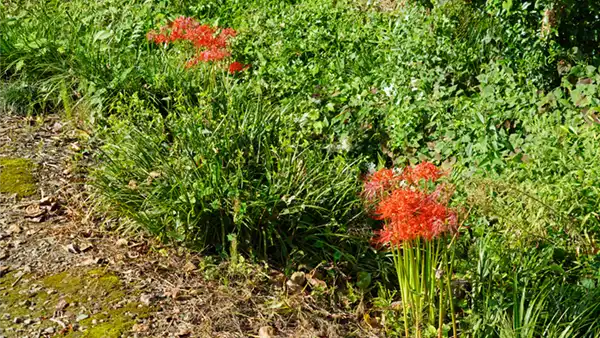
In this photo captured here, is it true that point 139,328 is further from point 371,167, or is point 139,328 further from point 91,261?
point 371,167

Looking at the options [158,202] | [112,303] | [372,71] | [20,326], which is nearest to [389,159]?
[372,71]

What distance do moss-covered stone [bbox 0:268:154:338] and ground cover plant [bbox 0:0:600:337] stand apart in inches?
20.5

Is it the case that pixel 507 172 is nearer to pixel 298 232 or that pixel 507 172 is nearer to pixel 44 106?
pixel 298 232

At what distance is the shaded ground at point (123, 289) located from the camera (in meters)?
4.35

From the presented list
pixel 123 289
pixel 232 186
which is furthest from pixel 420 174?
pixel 123 289

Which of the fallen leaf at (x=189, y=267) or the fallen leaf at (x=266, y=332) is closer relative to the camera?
the fallen leaf at (x=266, y=332)

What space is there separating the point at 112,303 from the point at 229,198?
905 millimetres

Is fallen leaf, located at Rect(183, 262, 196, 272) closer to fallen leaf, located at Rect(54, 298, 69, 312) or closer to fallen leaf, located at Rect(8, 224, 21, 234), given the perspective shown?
fallen leaf, located at Rect(54, 298, 69, 312)

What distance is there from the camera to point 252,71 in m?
7.13

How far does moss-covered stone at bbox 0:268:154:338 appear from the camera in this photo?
4.30 m

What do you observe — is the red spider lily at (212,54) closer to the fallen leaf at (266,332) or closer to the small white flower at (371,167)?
the small white flower at (371,167)

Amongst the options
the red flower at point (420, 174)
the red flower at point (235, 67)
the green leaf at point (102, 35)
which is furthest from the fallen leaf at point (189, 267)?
the green leaf at point (102, 35)

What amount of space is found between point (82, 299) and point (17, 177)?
1609 millimetres

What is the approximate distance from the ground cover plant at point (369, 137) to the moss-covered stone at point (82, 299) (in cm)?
52
